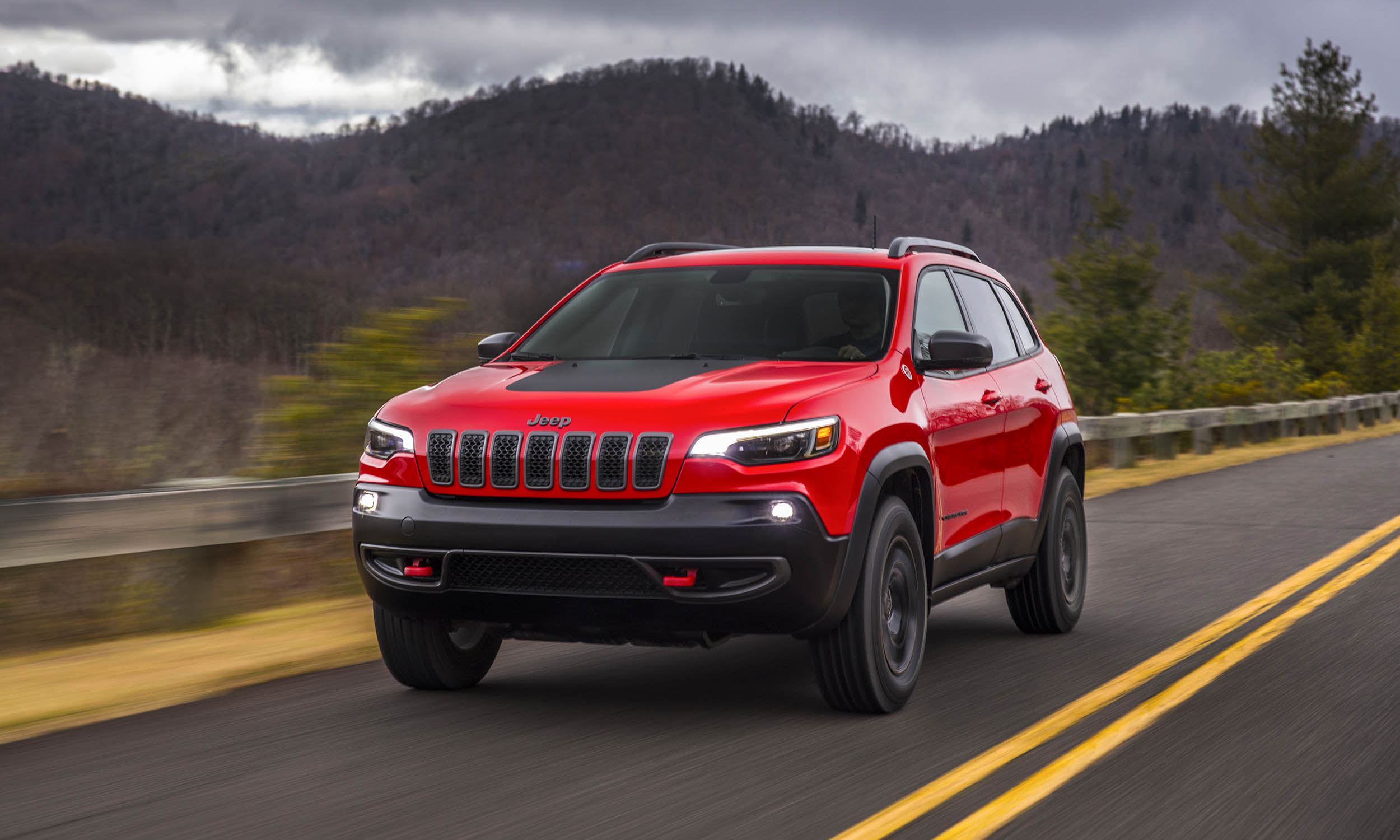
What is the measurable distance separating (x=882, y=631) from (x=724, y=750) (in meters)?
0.82

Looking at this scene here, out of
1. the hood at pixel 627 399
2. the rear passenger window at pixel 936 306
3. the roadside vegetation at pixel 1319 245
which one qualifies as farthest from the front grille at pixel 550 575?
the roadside vegetation at pixel 1319 245

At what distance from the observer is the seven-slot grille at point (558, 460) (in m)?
5.15

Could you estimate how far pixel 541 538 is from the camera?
5141 millimetres

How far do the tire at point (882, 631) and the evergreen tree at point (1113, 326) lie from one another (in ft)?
76.9

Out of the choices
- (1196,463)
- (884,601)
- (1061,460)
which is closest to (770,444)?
(884,601)

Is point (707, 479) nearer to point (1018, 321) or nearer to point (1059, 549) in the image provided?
point (1059, 549)

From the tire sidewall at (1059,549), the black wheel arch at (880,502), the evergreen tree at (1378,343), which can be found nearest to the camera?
the black wheel arch at (880,502)

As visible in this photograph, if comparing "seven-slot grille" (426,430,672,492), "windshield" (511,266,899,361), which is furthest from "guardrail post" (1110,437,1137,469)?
"seven-slot grille" (426,430,672,492)

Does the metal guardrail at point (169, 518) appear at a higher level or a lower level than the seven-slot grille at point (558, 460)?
lower

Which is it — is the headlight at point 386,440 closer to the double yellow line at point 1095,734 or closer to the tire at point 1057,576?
the double yellow line at point 1095,734

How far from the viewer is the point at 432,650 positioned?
6.03m

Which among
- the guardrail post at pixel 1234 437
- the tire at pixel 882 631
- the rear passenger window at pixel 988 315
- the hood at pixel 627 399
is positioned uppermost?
the rear passenger window at pixel 988 315

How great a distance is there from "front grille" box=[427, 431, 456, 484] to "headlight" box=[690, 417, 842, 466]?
0.93m

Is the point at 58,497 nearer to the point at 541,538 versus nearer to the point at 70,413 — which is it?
the point at 541,538
